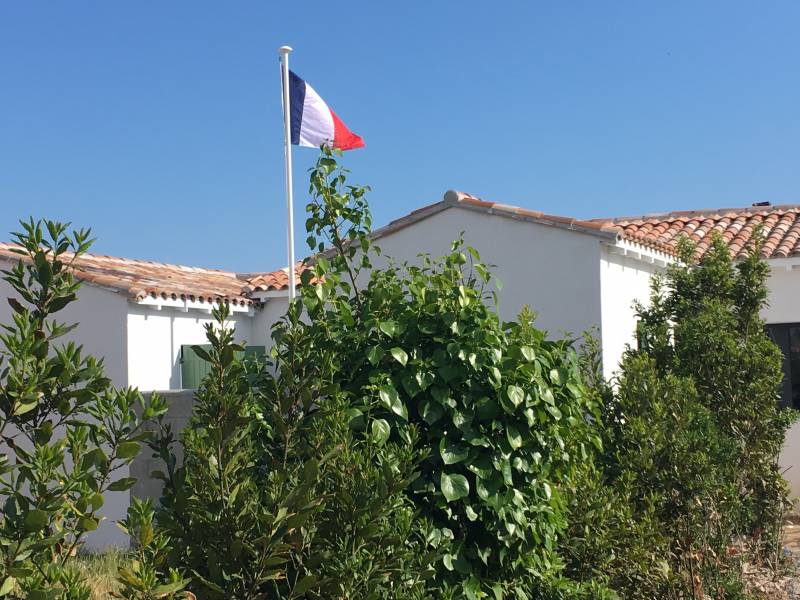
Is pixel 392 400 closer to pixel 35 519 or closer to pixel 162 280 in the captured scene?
pixel 35 519

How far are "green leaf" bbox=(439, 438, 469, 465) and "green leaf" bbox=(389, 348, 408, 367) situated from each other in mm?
376

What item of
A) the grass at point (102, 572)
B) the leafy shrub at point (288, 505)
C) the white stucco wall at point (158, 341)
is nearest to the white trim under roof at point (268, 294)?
the white stucco wall at point (158, 341)

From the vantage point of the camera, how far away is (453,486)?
3668 mm

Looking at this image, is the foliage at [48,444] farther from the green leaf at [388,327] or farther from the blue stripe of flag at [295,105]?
the blue stripe of flag at [295,105]

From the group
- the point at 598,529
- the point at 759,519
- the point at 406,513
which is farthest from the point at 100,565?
the point at 759,519

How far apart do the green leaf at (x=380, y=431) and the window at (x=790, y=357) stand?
1005 cm

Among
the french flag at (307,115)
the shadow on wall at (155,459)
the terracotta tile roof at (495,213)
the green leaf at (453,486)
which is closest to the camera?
the green leaf at (453,486)

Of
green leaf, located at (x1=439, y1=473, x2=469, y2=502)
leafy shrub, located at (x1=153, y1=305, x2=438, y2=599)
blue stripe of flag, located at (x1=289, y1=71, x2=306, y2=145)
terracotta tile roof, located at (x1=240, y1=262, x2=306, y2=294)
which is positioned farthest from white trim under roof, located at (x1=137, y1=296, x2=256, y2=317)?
leafy shrub, located at (x1=153, y1=305, x2=438, y2=599)

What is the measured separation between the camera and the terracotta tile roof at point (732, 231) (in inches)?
480

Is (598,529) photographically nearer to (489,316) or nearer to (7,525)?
(489,316)

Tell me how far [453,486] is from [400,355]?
23.8 inches

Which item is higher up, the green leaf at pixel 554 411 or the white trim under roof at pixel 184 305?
the white trim under roof at pixel 184 305

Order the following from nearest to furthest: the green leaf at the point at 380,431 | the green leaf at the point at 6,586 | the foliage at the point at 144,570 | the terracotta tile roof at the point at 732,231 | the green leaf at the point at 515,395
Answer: the green leaf at the point at 6,586 < the foliage at the point at 144,570 < the green leaf at the point at 380,431 < the green leaf at the point at 515,395 < the terracotta tile roof at the point at 732,231

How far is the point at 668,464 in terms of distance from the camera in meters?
5.75
